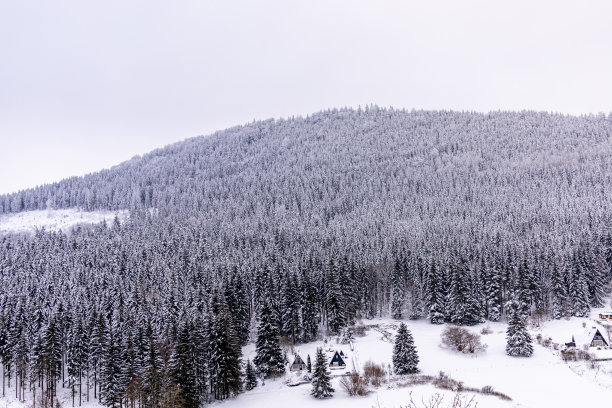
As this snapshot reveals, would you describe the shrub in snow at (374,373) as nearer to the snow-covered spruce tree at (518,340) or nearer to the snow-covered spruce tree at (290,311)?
the snow-covered spruce tree at (290,311)

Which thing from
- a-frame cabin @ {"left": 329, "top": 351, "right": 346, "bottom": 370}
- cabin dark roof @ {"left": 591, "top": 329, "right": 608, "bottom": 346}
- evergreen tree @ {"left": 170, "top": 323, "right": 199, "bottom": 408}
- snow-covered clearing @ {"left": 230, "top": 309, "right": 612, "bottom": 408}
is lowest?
snow-covered clearing @ {"left": 230, "top": 309, "right": 612, "bottom": 408}

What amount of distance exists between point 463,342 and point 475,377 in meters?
12.4

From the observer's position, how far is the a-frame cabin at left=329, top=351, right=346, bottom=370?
230 feet

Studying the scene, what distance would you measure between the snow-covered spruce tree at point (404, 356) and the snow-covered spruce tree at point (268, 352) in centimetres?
1761

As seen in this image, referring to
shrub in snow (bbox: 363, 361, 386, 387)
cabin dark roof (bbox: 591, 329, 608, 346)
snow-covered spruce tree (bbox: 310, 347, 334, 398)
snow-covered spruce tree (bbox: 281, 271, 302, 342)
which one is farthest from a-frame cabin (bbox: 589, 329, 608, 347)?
snow-covered spruce tree (bbox: 281, 271, 302, 342)

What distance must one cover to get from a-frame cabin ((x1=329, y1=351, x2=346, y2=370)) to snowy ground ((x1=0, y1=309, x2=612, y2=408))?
3.74ft

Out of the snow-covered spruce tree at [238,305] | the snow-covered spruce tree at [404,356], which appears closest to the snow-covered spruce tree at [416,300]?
the snow-covered spruce tree at [404,356]

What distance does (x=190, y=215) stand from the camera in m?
193

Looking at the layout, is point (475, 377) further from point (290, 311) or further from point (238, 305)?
point (238, 305)

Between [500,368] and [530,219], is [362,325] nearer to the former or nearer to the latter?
[500,368]

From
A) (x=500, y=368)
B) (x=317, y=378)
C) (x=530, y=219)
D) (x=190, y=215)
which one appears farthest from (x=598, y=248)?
(x=190, y=215)

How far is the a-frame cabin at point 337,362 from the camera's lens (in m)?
70.2

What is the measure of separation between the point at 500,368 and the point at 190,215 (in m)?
148

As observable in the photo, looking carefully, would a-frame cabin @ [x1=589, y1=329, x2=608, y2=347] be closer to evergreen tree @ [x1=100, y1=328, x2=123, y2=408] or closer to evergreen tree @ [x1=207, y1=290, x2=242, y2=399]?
evergreen tree @ [x1=207, y1=290, x2=242, y2=399]
